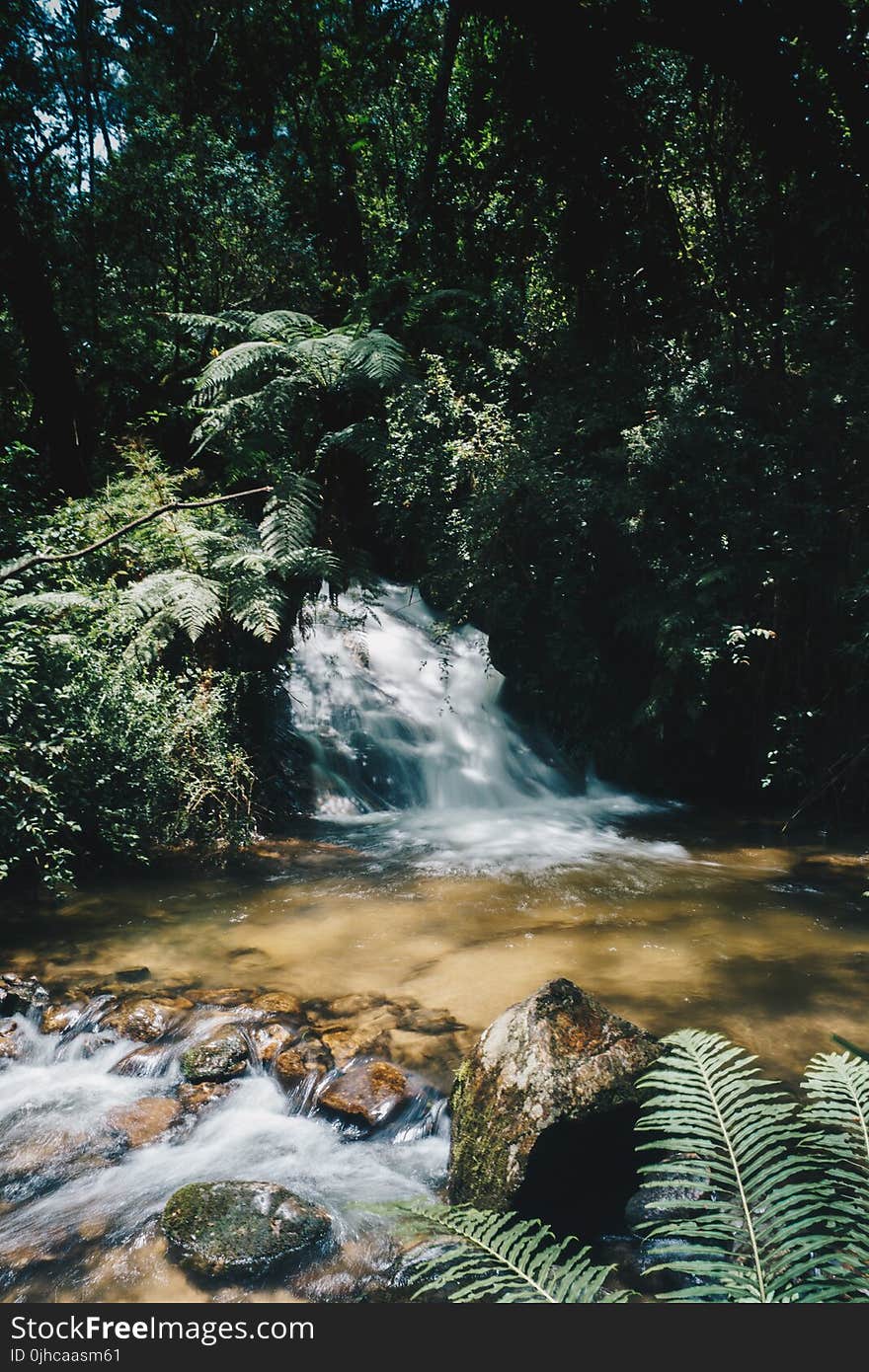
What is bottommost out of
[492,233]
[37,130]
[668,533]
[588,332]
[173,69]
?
[668,533]

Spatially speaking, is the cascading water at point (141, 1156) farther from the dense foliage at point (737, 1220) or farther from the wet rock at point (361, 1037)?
the dense foliage at point (737, 1220)

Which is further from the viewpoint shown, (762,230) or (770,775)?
(762,230)

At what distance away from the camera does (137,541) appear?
7711 millimetres

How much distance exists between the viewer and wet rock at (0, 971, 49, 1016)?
4.40 metres

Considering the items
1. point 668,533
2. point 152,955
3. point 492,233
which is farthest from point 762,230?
point 152,955

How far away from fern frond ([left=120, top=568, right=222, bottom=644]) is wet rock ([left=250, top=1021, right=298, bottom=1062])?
329 cm

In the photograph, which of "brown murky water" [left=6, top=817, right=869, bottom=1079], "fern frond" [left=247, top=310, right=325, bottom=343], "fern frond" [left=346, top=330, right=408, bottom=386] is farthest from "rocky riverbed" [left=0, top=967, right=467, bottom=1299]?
"fern frond" [left=247, top=310, right=325, bottom=343]

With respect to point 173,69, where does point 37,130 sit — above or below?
below

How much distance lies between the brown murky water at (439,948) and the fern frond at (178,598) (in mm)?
2214

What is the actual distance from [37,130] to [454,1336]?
12.9 m

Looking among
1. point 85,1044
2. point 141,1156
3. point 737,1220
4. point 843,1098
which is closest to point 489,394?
point 85,1044

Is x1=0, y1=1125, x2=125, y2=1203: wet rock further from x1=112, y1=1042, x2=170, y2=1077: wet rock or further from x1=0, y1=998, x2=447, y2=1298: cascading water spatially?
x1=112, y1=1042, x2=170, y2=1077: wet rock

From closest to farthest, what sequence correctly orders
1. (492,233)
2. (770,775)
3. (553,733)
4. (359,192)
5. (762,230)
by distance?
(770,775) → (762,230) → (553,733) → (492,233) → (359,192)

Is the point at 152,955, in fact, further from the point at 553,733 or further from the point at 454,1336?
the point at 553,733
